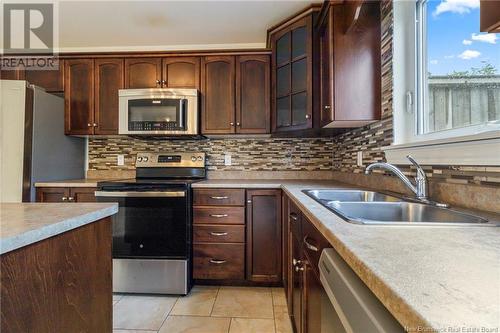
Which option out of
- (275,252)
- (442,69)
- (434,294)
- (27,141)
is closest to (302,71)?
(442,69)

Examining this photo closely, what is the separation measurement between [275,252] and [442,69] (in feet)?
5.38

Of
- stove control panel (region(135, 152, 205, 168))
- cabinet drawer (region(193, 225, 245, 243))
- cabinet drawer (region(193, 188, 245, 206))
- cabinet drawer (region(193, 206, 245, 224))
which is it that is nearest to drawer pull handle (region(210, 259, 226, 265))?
cabinet drawer (region(193, 225, 245, 243))

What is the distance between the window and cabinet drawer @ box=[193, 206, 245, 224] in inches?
48.0

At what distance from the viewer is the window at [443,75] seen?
1102mm

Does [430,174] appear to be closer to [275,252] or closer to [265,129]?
[275,252]

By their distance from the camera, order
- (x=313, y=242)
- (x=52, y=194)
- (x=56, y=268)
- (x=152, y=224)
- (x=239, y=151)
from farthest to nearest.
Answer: (x=239, y=151), (x=52, y=194), (x=152, y=224), (x=313, y=242), (x=56, y=268)

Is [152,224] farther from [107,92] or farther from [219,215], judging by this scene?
[107,92]

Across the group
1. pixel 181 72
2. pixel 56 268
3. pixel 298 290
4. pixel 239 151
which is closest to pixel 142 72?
pixel 181 72

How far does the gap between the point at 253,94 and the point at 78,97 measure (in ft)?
5.53

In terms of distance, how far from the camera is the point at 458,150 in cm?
107

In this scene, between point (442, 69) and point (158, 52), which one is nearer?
point (442, 69)

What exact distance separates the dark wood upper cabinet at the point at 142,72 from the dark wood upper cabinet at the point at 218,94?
0.46m

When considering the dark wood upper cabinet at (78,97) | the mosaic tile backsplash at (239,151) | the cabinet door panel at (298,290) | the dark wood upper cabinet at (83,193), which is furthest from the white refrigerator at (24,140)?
the cabinet door panel at (298,290)

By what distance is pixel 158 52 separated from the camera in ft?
8.47
